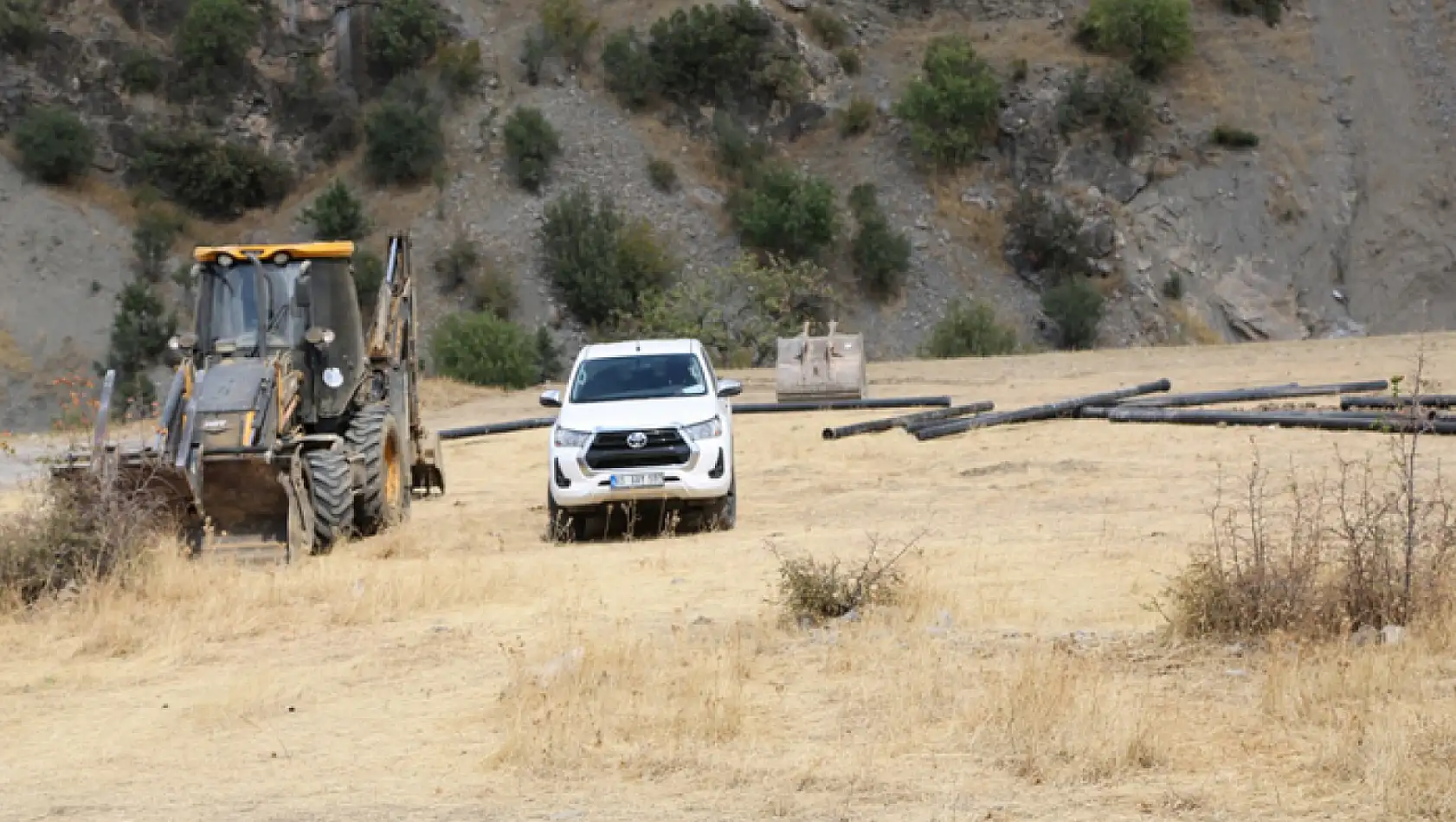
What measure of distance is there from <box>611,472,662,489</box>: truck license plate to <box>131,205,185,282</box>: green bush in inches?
1988

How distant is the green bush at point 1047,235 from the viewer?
6531 centimetres

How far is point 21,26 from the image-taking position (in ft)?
226

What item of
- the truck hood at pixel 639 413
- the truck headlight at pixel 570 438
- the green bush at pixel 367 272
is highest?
the green bush at pixel 367 272

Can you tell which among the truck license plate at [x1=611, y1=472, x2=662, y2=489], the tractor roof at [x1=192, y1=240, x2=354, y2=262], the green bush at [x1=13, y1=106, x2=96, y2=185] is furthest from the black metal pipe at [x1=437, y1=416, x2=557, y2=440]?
the green bush at [x1=13, y1=106, x2=96, y2=185]

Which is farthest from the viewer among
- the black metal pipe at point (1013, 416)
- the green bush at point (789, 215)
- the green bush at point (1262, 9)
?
the green bush at point (1262, 9)

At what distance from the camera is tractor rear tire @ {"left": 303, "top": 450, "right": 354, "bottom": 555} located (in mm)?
16359

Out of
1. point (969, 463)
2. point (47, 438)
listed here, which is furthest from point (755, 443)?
point (47, 438)

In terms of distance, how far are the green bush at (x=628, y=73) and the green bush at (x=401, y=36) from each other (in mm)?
7040

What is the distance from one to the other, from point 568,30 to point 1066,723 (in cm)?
6711

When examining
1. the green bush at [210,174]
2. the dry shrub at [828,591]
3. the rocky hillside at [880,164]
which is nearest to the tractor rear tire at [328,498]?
the dry shrub at [828,591]

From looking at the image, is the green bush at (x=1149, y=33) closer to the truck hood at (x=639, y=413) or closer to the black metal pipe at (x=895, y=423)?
the black metal pipe at (x=895, y=423)

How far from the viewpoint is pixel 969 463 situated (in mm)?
22875

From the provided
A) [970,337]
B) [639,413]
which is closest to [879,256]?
[970,337]

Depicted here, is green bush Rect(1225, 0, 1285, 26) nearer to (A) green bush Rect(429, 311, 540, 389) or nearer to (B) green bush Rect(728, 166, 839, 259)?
(B) green bush Rect(728, 166, 839, 259)
